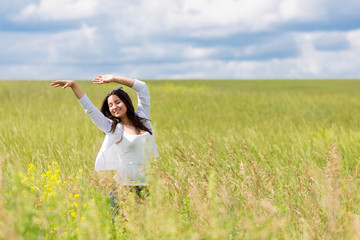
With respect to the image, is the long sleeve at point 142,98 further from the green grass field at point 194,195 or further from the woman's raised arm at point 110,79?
the green grass field at point 194,195

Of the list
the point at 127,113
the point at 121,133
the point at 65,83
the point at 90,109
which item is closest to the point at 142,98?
the point at 127,113

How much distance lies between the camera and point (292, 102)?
43.0ft

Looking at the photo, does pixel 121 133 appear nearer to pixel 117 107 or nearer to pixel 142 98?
pixel 117 107

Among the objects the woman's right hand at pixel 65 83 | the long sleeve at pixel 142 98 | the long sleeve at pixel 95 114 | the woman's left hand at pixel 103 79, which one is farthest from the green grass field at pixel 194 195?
the woman's left hand at pixel 103 79

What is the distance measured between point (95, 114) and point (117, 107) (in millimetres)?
239

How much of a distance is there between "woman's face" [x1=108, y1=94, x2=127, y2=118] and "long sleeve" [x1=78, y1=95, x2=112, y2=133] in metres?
0.11

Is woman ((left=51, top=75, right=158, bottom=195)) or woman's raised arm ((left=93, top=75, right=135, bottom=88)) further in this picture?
woman's raised arm ((left=93, top=75, right=135, bottom=88))

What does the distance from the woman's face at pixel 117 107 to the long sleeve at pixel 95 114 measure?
0.11 metres

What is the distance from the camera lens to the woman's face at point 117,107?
3.85 metres

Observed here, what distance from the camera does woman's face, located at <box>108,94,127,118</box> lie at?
12.6ft

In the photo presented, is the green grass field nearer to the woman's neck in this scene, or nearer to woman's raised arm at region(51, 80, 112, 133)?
woman's raised arm at region(51, 80, 112, 133)

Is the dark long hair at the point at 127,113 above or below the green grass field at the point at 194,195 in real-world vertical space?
above

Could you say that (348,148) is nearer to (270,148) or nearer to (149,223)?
(270,148)

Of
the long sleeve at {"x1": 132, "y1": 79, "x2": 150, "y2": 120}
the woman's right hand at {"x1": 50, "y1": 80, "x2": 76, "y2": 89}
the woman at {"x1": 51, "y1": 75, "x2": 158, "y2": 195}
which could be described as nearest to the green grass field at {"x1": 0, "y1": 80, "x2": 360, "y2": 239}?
the woman at {"x1": 51, "y1": 75, "x2": 158, "y2": 195}
